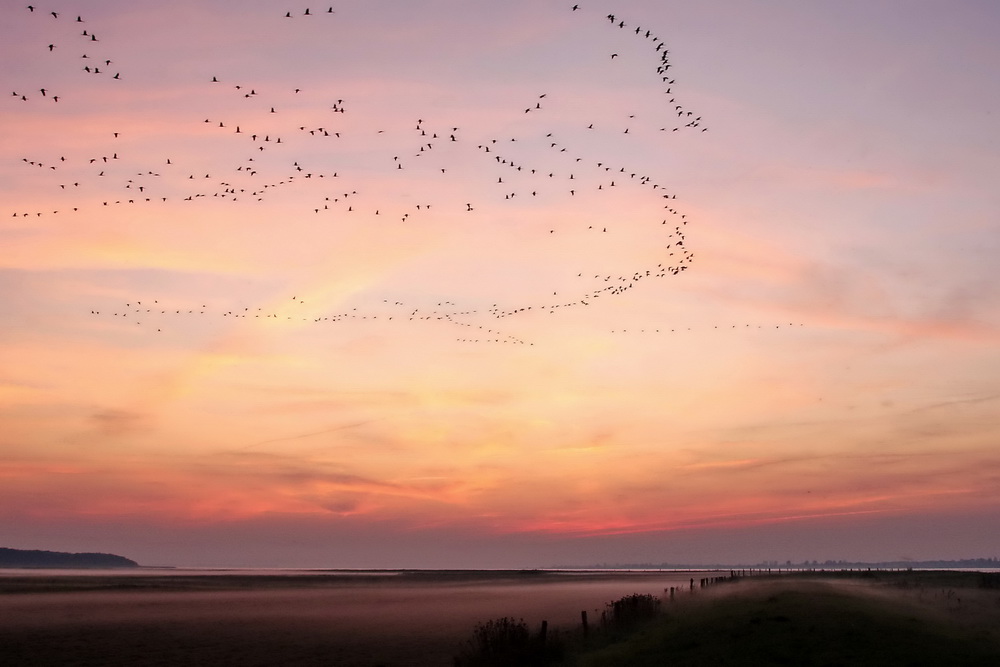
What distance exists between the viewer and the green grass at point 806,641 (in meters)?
28.7

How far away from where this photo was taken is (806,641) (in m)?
31.3

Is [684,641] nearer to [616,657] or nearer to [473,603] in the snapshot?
[616,657]

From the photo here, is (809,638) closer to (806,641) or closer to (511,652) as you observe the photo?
(806,641)

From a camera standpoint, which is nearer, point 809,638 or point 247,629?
point 809,638

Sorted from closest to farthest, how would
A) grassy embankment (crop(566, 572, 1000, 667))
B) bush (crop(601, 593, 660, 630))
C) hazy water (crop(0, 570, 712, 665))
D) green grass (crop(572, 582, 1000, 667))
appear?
green grass (crop(572, 582, 1000, 667)), grassy embankment (crop(566, 572, 1000, 667)), hazy water (crop(0, 570, 712, 665)), bush (crop(601, 593, 660, 630))

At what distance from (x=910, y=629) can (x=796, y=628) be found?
412 centimetres

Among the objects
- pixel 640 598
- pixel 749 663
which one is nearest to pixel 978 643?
pixel 749 663

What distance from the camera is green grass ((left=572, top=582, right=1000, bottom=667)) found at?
28.7 meters

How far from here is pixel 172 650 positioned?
44.2 metres

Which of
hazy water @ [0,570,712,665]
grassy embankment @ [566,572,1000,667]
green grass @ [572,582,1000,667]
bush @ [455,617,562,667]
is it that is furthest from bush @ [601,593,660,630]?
bush @ [455,617,562,667]

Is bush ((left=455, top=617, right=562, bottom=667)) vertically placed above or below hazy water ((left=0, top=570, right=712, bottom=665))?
above

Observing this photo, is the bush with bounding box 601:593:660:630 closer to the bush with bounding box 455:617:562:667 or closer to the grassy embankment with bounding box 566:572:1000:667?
the grassy embankment with bounding box 566:572:1000:667

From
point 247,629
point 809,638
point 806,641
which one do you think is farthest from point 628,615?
point 247,629

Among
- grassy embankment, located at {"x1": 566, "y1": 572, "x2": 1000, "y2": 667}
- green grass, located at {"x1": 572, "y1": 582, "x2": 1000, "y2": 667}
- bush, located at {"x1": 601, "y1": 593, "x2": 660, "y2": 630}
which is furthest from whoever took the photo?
bush, located at {"x1": 601, "y1": 593, "x2": 660, "y2": 630}
